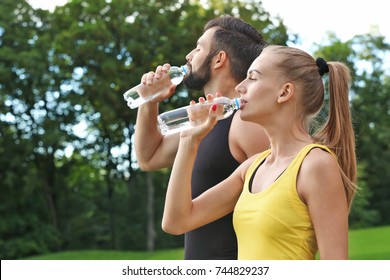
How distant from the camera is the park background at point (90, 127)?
75.7 ft

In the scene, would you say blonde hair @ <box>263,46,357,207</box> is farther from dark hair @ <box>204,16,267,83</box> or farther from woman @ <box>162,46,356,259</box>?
dark hair @ <box>204,16,267,83</box>

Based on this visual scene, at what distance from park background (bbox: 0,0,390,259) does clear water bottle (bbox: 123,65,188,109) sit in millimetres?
18534

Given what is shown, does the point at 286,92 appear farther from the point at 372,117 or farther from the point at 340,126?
the point at 372,117

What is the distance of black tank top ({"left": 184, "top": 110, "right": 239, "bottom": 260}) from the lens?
2893 mm

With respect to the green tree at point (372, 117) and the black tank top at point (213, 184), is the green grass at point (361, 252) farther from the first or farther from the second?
the black tank top at point (213, 184)

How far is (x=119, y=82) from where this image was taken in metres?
23.4

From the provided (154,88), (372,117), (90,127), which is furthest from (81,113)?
(154,88)

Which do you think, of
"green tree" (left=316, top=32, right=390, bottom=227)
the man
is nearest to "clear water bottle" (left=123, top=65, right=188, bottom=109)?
the man

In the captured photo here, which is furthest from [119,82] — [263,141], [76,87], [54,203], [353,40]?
[263,141]

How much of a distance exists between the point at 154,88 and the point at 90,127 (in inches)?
876

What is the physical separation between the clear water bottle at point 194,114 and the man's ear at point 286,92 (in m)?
0.14

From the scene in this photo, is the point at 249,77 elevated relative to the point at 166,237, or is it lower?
elevated

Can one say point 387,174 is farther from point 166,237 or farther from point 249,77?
point 249,77
